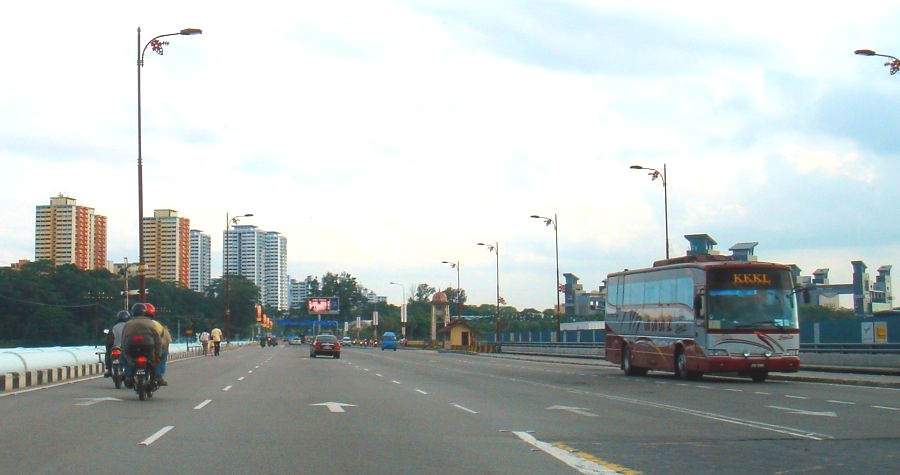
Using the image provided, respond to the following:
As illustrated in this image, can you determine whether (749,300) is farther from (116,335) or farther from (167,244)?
(167,244)

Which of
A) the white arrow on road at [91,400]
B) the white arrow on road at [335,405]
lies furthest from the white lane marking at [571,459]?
the white arrow on road at [91,400]

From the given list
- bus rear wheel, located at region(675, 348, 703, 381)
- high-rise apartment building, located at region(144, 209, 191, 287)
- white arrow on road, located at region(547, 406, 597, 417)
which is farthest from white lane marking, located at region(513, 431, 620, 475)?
high-rise apartment building, located at region(144, 209, 191, 287)

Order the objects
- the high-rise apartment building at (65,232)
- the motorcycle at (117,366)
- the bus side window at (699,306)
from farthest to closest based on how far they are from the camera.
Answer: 1. the high-rise apartment building at (65,232)
2. the bus side window at (699,306)
3. the motorcycle at (117,366)

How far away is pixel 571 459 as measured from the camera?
1159 cm

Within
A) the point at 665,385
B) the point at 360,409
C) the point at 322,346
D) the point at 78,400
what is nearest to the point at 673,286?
the point at 665,385

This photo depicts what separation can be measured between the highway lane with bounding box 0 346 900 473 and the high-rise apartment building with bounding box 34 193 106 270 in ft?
368

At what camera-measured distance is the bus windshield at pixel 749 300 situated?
30.0 m

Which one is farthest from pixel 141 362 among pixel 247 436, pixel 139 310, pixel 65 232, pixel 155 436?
pixel 65 232

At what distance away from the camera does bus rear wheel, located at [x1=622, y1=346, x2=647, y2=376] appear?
3644 cm

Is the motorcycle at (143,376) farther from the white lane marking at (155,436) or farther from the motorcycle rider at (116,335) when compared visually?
the white lane marking at (155,436)

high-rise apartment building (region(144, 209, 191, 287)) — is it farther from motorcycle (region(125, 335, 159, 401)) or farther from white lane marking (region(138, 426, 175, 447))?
white lane marking (region(138, 426, 175, 447))

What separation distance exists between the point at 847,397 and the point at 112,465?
57.0 ft

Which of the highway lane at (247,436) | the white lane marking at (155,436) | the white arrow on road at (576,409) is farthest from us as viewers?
the white arrow on road at (576,409)

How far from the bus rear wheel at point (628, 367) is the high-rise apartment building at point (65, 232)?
102790 millimetres
